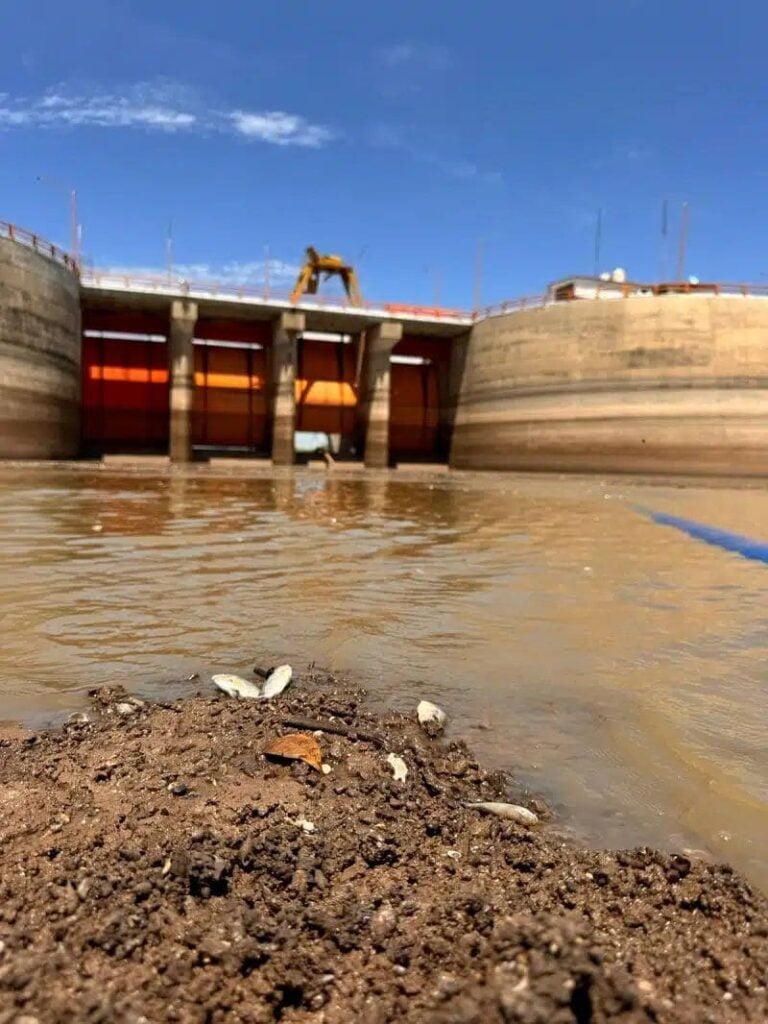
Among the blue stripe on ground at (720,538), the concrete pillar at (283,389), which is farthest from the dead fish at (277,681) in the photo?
the concrete pillar at (283,389)

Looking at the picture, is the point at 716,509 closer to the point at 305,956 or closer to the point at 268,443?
the point at 305,956

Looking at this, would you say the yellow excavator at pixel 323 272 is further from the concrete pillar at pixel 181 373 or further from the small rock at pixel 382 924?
the small rock at pixel 382 924

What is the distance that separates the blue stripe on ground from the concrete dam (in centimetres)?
1598

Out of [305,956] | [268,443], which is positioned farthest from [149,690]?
[268,443]

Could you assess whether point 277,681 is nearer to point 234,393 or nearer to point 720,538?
point 720,538

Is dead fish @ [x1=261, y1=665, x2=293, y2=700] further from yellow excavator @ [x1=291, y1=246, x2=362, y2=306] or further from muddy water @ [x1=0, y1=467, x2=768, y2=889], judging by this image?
yellow excavator @ [x1=291, y1=246, x2=362, y2=306]

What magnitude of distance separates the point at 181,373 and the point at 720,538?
2642 cm

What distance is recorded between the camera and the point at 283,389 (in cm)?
3403

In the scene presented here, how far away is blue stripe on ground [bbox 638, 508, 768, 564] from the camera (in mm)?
10367

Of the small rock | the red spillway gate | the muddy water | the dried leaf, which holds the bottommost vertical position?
the muddy water

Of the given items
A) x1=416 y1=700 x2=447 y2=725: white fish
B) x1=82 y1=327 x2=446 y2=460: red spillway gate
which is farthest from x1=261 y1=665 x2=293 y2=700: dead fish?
x1=82 y1=327 x2=446 y2=460: red spillway gate

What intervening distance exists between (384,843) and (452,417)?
3682cm

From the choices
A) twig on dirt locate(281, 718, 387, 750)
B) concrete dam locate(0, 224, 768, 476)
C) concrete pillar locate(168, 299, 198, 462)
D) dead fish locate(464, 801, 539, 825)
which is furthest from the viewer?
concrete pillar locate(168, 299, 198, 462)

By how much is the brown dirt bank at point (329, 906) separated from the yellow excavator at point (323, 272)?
120 ft
